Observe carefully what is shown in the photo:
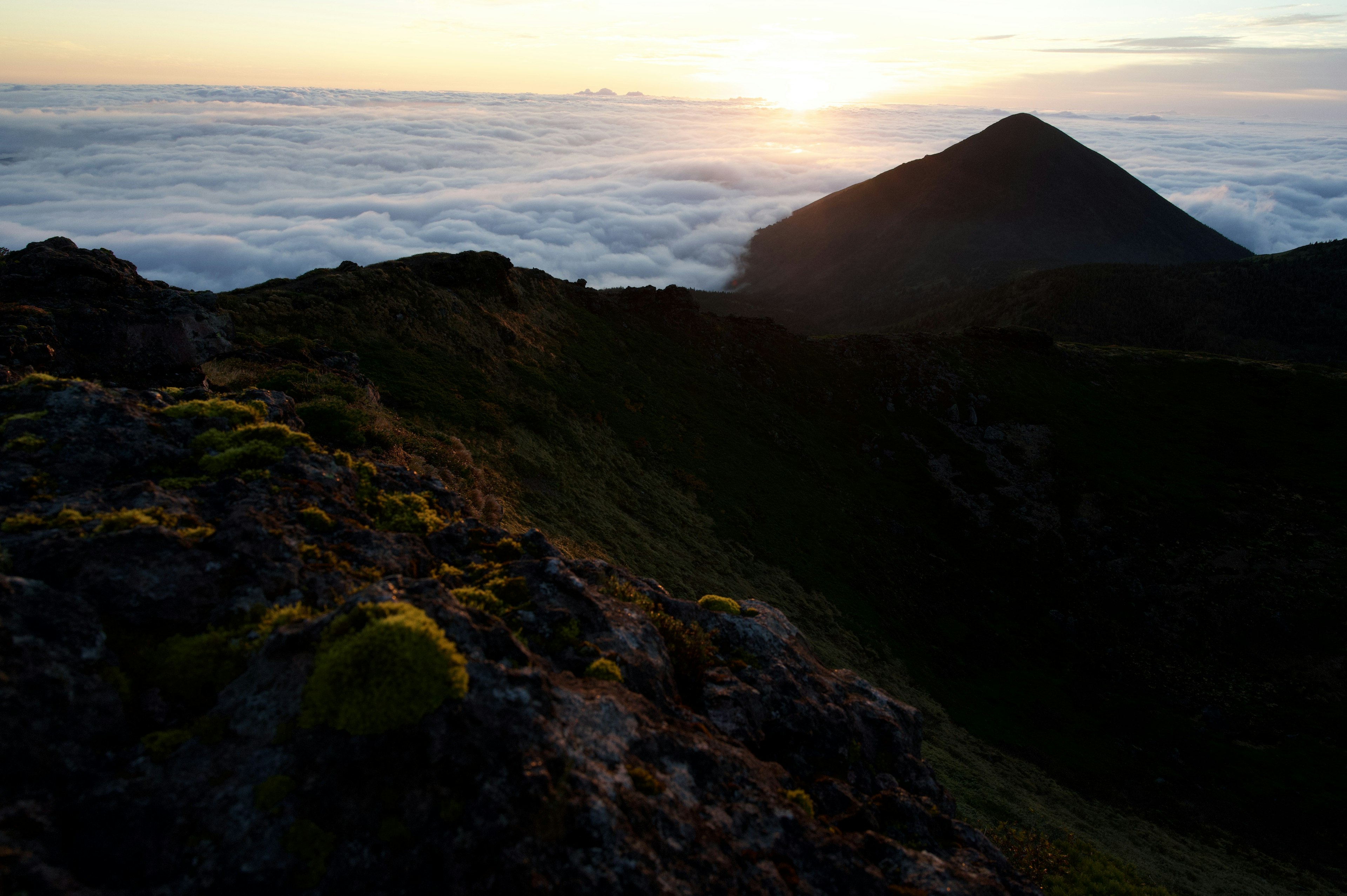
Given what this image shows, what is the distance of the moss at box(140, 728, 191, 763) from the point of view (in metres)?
8.70

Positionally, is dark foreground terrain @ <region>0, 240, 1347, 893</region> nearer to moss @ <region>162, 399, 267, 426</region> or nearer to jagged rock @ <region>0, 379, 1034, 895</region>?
jagged rock @ <region>0, 379, 1034, 895</region>

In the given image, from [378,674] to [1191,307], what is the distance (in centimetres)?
19123

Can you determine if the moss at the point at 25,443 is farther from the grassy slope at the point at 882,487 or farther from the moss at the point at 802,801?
the moss at the point at 802,801

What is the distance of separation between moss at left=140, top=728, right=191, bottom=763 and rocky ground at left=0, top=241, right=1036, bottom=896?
0.03 m

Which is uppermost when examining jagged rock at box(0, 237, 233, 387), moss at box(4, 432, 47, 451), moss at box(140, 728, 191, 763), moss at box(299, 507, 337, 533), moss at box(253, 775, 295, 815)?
jagged rock at box(0, 237, 233, 387)

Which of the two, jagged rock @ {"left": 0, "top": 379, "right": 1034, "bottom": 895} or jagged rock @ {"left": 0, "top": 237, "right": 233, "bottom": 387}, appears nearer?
jagged rock @ {"left": 0, "top": 379, "right": 1034, "bottom": 895}

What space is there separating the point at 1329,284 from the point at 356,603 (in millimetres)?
223802

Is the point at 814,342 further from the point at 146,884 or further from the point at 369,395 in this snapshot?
the point at 146,884

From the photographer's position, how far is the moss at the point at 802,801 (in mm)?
11711

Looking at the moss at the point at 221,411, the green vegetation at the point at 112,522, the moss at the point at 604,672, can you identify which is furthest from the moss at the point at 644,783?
the moss at the point at 221,411

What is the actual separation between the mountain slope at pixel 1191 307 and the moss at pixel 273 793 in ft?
514

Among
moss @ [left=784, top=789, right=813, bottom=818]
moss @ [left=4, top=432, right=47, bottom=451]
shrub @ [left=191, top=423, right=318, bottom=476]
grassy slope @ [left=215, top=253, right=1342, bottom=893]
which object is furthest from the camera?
grassy slope @ [left=215, top=253, right=1342, bottom=893]

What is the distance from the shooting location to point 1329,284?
504 feet

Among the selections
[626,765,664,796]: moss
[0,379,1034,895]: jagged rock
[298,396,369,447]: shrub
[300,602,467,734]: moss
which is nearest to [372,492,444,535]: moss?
[0,379,1034,895]: jagged rock
